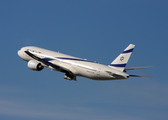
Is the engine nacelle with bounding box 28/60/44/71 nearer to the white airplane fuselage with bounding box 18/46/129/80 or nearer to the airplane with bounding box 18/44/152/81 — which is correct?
the airplane with bounding box 18/44/152/81

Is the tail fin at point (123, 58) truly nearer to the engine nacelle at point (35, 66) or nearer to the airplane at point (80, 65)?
the airplane at point (80, 65)

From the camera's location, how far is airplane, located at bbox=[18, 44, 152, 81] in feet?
148

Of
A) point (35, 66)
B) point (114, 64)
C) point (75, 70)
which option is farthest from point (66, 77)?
point (114, 64)

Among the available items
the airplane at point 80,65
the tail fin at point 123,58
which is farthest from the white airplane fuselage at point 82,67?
the tail fin at point 123,58

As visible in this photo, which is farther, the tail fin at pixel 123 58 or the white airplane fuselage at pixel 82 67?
the tail fin at pixel 123 58

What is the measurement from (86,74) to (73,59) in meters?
4.61

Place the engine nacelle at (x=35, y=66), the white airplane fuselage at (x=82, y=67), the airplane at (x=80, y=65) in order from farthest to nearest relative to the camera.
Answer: the engine nacelle at (x=35, y=66) → the airplane at (x=80, y=65) → the white airplane fuselage at (x=82, y=67)

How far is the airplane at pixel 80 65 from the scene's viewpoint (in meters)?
45.2

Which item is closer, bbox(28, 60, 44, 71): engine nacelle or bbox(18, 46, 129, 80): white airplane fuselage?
bbox(18, 46, 129, 80): white airplane fuselage

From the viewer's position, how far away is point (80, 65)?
48.3m

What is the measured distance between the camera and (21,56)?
5841 centimetres

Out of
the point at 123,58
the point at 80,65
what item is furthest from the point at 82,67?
the point at 123,58

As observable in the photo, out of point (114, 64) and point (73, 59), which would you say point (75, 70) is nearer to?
point (73, 59)

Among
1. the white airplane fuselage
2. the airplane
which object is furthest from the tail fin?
the white airplane fuselage
